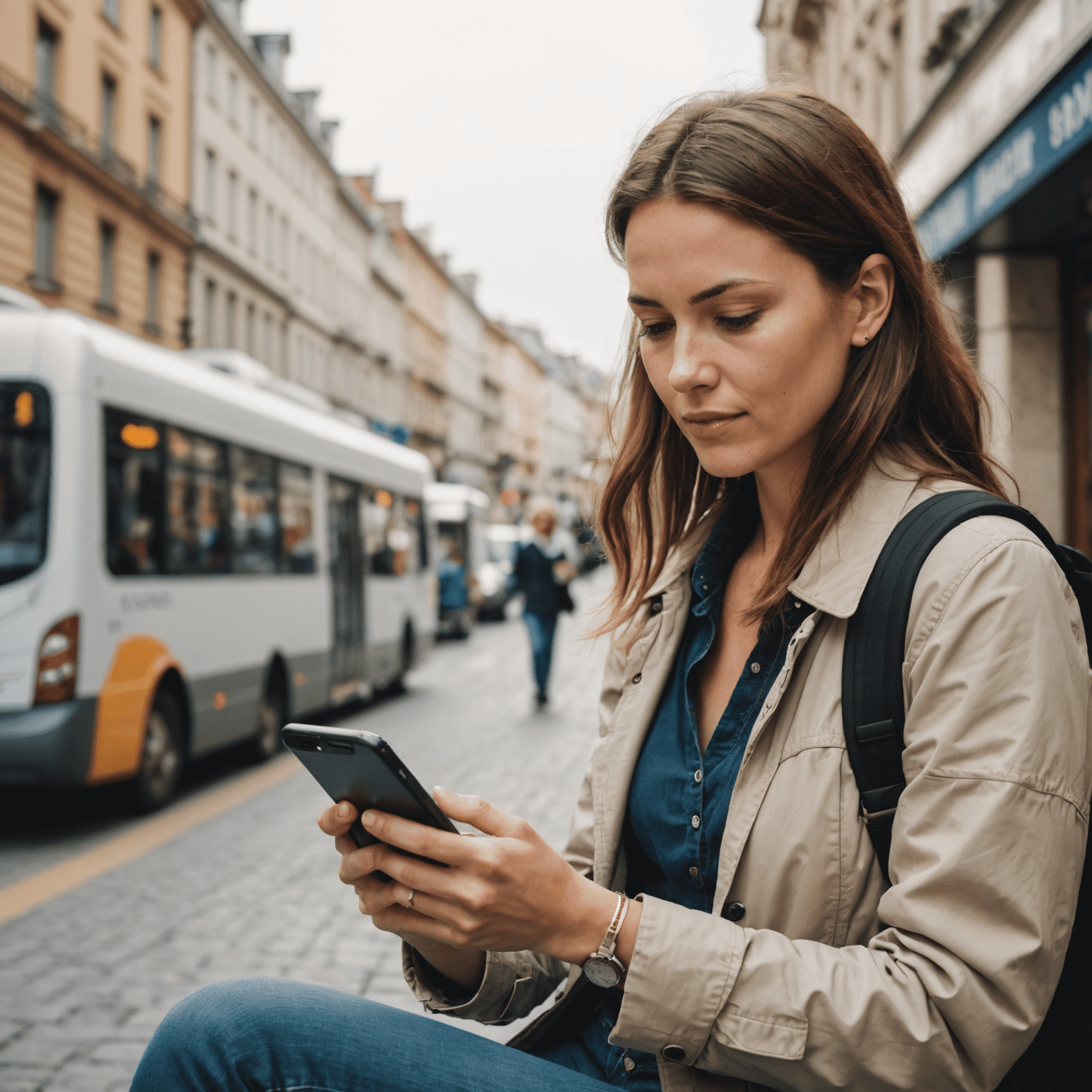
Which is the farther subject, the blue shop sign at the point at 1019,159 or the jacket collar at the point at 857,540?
the blue shop sign at the point at 1019,159

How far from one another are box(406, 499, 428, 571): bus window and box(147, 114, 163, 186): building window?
690 inches

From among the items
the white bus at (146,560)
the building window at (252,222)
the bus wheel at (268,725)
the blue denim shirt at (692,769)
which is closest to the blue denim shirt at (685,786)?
the blue denim shirt at (692,769)

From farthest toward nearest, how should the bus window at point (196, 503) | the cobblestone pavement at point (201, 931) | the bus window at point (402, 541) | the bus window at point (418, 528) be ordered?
the bus window at point (418, 528) < the bus window at point (402, 541) < the bus window at point (196, 503) < the cobblestone pavement at point (201, 931)

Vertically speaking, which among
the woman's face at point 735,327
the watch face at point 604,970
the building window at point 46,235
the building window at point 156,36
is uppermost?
the building window at point 156,36

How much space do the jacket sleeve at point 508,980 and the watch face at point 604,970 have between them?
0.38 metres

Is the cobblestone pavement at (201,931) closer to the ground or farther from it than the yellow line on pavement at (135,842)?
farther from it

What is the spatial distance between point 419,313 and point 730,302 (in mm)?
61632

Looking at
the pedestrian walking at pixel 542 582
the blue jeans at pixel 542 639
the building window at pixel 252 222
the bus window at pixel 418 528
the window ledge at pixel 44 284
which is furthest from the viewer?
the building window at pixel 252 222

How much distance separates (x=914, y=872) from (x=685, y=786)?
0.41 m

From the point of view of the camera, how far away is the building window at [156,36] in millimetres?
28062

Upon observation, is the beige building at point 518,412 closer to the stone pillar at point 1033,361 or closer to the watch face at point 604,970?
the stone pillar at point 1033,361

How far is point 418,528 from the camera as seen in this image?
49.0 ft

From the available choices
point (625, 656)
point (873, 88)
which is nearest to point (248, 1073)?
point (625, 656)

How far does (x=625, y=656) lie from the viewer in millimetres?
1896
